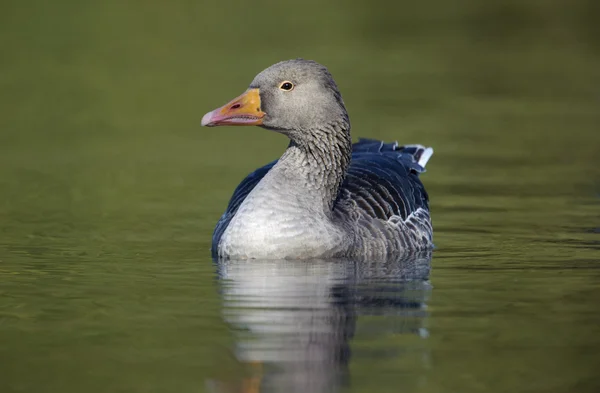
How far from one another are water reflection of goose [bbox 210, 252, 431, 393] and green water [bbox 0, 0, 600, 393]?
27mm

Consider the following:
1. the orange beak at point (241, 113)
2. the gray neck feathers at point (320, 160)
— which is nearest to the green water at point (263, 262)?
the gray neck feathers at point (320, 160)

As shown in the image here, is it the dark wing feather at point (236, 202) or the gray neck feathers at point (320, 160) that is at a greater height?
the gray neck feathers at point (320, 160)

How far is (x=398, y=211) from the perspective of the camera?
13.8 meters

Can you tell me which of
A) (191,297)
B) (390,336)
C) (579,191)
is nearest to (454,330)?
(390,336)

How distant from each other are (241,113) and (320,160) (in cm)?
99

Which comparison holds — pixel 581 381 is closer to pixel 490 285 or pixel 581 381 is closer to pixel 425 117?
pixel 490 285

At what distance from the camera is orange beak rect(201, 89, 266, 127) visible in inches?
499

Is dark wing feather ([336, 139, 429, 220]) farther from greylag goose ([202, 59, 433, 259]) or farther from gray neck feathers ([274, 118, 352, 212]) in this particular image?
gray neck feathers ([274, 118, 352, 212])

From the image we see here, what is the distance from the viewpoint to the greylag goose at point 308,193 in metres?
12.4

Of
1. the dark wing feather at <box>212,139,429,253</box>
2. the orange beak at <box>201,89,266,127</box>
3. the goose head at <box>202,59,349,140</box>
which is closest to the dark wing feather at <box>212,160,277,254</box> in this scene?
the dark wing feather at <box>212,139,429,253</box>

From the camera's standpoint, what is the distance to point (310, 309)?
416 inches

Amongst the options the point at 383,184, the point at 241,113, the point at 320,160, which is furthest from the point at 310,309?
the point at 383,184

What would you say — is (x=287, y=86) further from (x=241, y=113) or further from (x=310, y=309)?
(x=310, y=309)

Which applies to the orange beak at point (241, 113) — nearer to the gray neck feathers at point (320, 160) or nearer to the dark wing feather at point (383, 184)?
the gray neck feathers at point (320, 160)
